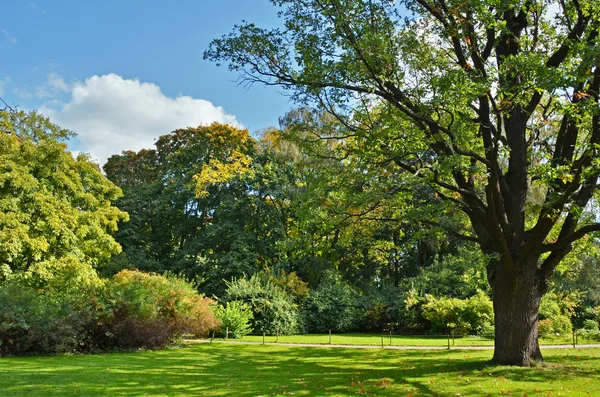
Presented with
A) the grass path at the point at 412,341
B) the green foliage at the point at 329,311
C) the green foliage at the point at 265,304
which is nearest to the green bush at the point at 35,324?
the grass path at the point at 412,341

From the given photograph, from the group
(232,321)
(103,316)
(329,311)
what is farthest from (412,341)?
(103,316)

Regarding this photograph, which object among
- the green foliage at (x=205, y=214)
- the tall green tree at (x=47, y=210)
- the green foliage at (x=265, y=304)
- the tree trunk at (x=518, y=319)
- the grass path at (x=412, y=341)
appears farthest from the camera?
the green foliage at (x=205, y=214)

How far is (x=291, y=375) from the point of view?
11.9 metres

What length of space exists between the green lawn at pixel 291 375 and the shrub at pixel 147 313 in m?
1.36

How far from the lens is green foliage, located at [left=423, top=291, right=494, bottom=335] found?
23.3 metres

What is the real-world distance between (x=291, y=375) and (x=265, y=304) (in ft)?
43.5

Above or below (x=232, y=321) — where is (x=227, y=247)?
above

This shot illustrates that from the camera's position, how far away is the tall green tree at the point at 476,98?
10.5 m

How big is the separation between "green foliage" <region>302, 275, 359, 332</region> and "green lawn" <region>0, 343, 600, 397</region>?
11.2m

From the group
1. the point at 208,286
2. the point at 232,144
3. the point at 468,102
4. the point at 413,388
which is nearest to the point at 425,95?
the point at 468,102

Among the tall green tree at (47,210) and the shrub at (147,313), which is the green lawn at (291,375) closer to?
the shrub at (147,313)

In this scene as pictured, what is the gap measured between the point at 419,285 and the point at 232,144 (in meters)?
16.2

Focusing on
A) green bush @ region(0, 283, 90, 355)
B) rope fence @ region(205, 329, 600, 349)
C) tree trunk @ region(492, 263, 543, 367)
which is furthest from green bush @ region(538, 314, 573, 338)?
green bush @ region(0, 283, 90, 355)

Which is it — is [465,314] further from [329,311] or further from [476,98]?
[476,98]
